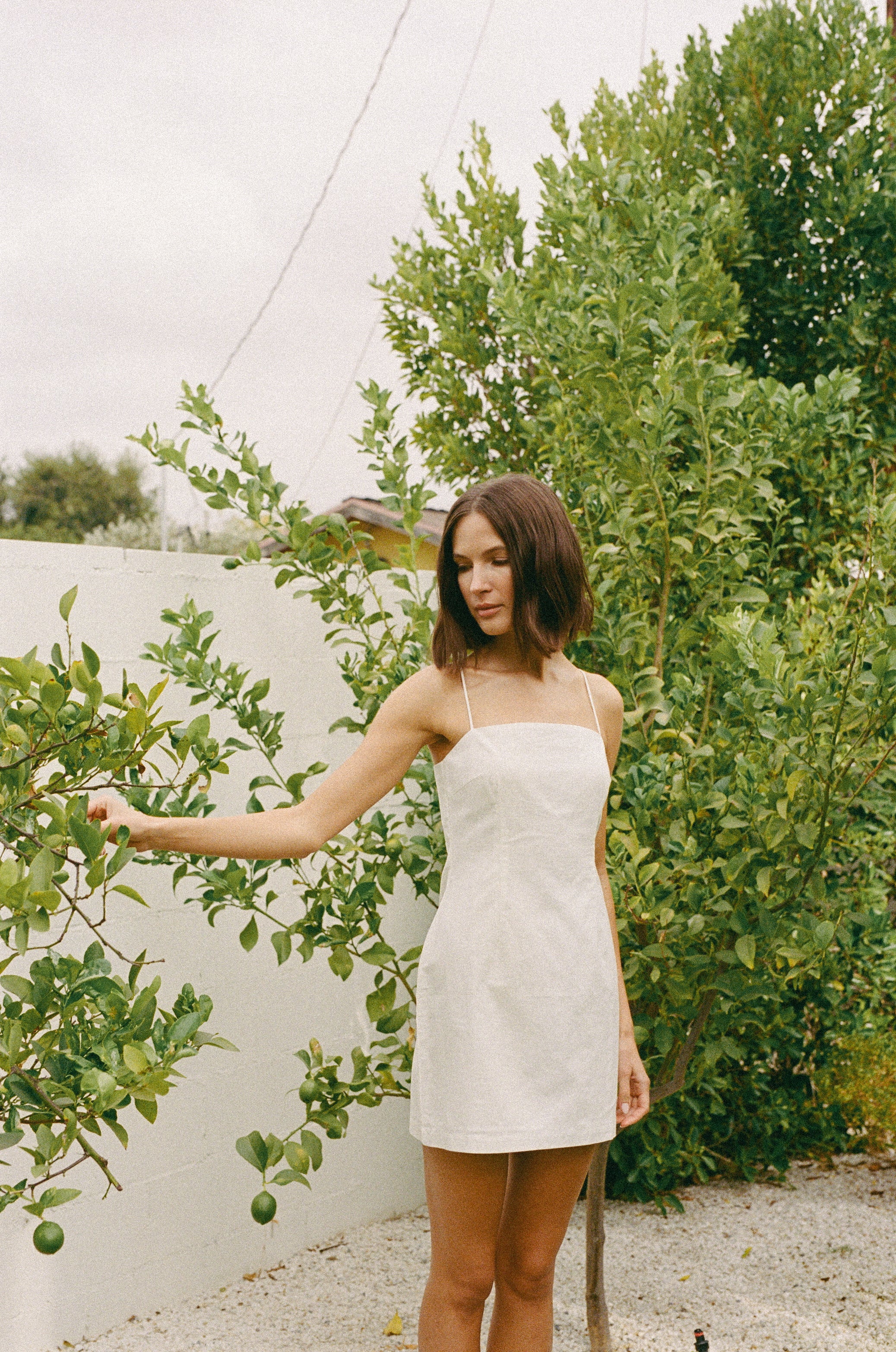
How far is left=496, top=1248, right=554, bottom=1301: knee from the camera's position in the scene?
73.8 inches

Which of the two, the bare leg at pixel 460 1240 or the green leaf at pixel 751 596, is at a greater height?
the green leaf at pixel 751 596

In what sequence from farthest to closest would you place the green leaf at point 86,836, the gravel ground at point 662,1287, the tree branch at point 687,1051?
the gravel ground at point 662,1287
the tree branch at point 687,1051
the green leaf at point 86,836

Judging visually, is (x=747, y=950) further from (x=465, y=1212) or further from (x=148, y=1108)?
(x=148, y=1108)

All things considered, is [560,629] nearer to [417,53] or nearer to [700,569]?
[700,569]

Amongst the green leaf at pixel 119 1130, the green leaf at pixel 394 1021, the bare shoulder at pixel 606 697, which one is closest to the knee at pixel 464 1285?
the green leaf at pixel 394 1021

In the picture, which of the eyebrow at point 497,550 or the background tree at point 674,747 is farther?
the background tree at point 674,747

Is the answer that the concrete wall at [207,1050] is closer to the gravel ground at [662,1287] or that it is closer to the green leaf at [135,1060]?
the gravel ground at [662,1287]

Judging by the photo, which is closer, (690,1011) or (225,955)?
(690,1011)

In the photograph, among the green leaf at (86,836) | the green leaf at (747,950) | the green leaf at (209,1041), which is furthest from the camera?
the green leaf at (747,950)

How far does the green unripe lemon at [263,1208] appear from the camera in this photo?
6.20 ft

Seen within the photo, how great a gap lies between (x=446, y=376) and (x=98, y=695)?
2531mm

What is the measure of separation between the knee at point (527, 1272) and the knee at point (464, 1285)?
0.23 ft

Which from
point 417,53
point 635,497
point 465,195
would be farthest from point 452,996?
point 417,53

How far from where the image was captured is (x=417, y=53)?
40.8ft
